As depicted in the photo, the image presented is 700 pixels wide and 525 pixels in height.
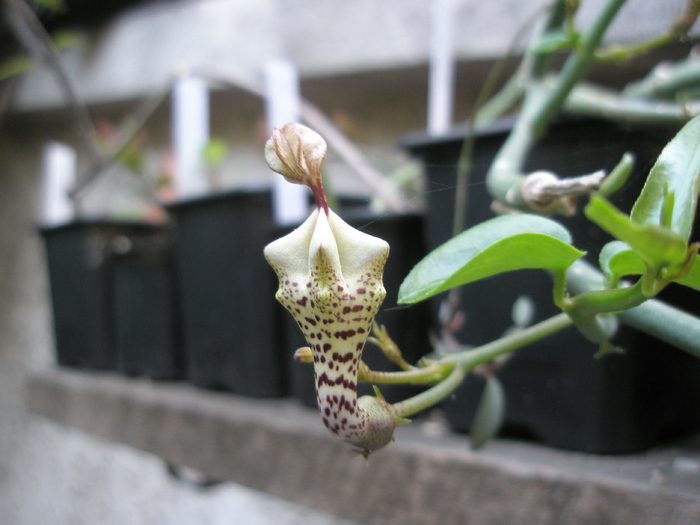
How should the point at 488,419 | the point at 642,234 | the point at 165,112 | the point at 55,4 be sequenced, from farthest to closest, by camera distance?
1. the point at 165,112
2. the point at 55,4
3. the point at 488,419
4. the point at 642,234

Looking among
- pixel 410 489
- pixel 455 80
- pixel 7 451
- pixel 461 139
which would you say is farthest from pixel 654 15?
pixel 7 451

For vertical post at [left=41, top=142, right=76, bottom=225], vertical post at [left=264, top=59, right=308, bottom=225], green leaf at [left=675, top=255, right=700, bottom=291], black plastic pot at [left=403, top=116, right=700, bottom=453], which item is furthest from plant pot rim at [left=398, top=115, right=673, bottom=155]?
vertical post at [left=41, top=142, right=76, bottom=225]

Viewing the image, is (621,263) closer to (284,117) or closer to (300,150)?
(300,150)

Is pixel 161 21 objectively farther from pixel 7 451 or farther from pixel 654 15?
pixel 7 451

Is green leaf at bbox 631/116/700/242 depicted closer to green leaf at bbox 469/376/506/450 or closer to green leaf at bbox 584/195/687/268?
green leaf at bbox 584/195/687/268

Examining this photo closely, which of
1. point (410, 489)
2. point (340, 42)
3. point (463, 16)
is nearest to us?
point (410, 489)

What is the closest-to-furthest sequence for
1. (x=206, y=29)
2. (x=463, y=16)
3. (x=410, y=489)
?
(x=410, y=489), (x=463, y=16), (x=206, y=29)

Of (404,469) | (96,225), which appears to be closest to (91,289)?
(96,225)

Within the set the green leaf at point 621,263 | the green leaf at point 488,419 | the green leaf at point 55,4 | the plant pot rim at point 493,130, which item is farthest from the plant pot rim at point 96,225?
the green leaf at point 621,263
